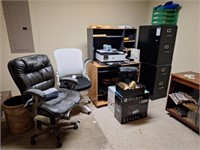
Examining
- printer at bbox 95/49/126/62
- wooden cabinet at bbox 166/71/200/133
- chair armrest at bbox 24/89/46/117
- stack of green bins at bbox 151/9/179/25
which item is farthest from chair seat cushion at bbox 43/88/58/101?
stack of green bins at bbox 151/9/179/25

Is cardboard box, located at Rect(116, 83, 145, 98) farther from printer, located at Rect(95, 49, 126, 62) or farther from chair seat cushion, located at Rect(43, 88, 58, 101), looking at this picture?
chair seat cushion, located at Rect(43, 88, 58, 101)

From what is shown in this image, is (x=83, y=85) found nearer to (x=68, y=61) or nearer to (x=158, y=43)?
(x=68, y=61)

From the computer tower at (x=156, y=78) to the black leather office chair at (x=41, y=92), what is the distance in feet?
5.06

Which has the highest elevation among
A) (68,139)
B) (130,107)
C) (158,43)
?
(158,43)

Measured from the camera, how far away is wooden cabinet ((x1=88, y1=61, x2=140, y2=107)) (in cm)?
240

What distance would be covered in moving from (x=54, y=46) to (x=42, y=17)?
1.71 ft

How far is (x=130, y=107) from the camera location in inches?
81.7

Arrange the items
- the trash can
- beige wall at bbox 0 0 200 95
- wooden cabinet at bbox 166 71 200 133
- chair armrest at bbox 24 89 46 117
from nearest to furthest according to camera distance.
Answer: chair armrest at bbox 24 89 46 117 → the trash can → wooden cabinet at bbox 166 71 200 133 → beige wall at bbox 0 0 200 95

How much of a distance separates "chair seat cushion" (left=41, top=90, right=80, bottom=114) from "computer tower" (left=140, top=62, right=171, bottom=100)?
1566 millimetres

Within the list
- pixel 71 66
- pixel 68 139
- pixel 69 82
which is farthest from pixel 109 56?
pixel 68 139

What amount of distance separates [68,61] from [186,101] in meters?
1.96

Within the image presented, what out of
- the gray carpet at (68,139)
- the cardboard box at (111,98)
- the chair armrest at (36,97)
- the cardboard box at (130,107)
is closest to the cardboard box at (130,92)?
the cardboard box at (130,107)

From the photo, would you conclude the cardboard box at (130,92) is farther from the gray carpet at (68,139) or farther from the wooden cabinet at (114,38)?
the wooden cabinet at (114,38)

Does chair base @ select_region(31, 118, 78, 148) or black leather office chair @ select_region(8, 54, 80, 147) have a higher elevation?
black leather office chair @ select_region(8, 54, 80, 147)
